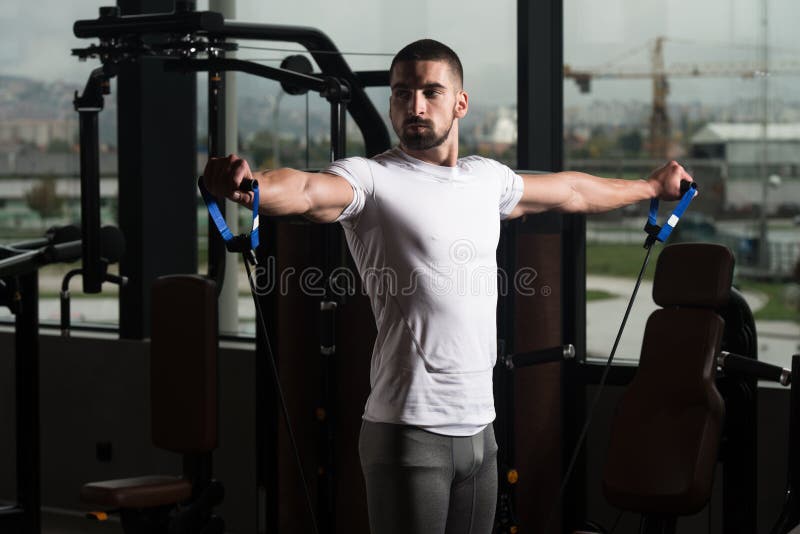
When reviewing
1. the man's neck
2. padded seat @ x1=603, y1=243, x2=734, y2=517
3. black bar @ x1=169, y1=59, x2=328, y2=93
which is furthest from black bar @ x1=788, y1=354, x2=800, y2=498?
black bar @ x1=169, y1=59, x2=328, y2=93

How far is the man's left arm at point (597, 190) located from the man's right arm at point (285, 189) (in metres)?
0.51

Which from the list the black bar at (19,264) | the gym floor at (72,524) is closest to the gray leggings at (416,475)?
the black bar at (19,264)

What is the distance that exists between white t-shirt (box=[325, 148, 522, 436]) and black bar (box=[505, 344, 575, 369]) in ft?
3.01

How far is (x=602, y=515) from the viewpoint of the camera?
10.7 feet

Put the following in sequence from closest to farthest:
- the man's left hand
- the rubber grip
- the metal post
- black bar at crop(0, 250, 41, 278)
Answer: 1. the rubber grip
2. the man's left hand
3. black bar at crop(0, 250, 41, 278)
4. the metal post

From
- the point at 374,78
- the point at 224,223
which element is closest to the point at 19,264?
the point at 374,78

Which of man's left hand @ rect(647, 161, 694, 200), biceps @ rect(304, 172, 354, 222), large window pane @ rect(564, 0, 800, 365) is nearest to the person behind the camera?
biceps @ rect(304, 172, 354, 222)

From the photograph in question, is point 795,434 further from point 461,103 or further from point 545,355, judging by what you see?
point 461,103

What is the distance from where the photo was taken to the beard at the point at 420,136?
1883 millimetres

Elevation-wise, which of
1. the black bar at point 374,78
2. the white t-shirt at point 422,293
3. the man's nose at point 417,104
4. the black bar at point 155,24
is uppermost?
the black bar at point 155,24

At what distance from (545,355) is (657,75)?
105cm

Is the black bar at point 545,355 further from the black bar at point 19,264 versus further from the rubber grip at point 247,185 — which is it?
the black bar at point 19,264

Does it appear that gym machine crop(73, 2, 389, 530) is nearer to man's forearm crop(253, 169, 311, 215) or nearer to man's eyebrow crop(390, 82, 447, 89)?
man's eyebrow crop(390, 82, 447, 89)

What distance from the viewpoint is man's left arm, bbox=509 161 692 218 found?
2.17m
